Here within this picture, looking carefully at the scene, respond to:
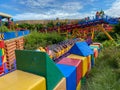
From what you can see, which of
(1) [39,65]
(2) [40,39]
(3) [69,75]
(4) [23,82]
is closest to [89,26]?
(2) [40,39]

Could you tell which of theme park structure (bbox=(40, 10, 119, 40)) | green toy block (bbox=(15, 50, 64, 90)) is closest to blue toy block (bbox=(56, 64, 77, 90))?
green toy block (bbox=(15, 50, 64, 90))

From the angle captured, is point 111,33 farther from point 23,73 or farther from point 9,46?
point 23,73

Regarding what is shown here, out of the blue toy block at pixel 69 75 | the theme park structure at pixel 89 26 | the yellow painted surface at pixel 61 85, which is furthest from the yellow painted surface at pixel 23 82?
the theme park structure at pixel 89 26

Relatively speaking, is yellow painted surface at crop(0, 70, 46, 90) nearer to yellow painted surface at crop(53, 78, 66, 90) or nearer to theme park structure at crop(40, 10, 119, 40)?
yellow painted surface at crop(53, 78, 66, 90)

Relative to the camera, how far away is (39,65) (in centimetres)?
255

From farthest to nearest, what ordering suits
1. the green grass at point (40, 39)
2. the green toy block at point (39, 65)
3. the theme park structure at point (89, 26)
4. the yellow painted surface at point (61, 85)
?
the theme park structure at point (89, 26)
the green grass at point (40, 39)
the yellow painted surface at point (61, 85)
the green toy block at point (39, 65)

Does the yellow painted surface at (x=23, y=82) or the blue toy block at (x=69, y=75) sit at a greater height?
the yellow painted surface at (x=23, y=82)

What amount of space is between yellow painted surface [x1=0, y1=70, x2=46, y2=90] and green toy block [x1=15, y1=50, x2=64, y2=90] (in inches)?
4.3

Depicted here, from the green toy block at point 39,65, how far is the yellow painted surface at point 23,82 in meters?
0.11

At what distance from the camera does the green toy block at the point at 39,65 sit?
2.51 meters

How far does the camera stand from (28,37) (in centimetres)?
1500

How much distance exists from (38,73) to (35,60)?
0.66 ft

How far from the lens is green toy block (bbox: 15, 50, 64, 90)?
251cm

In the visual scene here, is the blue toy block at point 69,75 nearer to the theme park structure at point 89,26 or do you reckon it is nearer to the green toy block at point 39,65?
the green toy block at point 39,65
